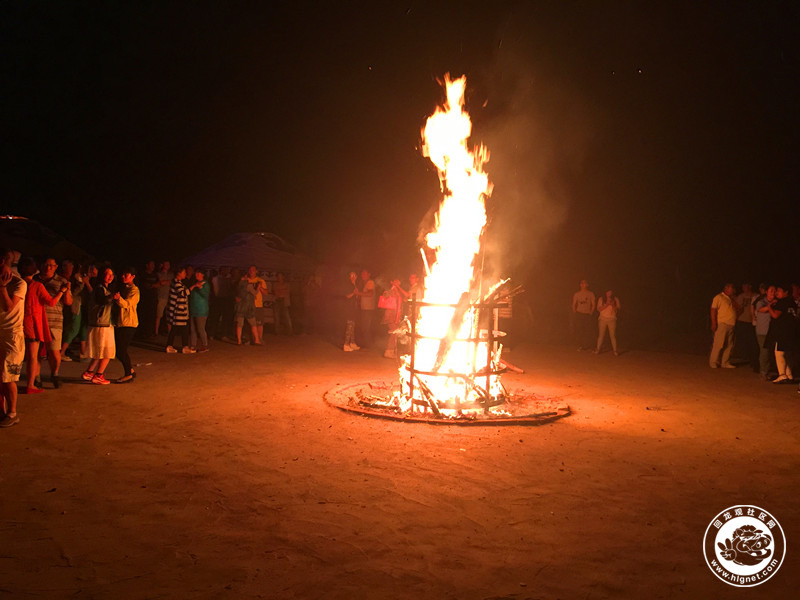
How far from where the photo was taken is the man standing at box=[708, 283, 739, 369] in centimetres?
1363

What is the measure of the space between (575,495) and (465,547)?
5.62 ft

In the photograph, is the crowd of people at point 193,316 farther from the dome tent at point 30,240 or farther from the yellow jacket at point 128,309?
the dome tent at point 30,240

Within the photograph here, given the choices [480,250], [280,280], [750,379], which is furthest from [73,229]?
[750,379]

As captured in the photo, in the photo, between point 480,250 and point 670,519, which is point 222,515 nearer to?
point 670,519

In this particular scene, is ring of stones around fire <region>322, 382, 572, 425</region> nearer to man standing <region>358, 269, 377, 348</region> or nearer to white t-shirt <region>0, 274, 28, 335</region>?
white t-shirt <region>0, 274, 28, 335</region>

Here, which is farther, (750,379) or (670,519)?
(750,379)

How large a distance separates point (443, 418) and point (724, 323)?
343 inches

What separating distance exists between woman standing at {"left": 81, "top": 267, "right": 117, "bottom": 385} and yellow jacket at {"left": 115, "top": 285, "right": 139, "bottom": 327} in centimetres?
17

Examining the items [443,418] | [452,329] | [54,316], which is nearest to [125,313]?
[54,316]

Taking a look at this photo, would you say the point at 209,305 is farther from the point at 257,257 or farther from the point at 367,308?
the point at 367,308

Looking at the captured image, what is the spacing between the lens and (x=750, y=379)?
12.6 meters

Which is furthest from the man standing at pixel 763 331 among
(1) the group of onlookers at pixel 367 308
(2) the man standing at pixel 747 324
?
(1) the group of onlookers at pixel 367 308

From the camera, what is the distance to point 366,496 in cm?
566

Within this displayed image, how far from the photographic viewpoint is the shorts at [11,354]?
7285 mm
